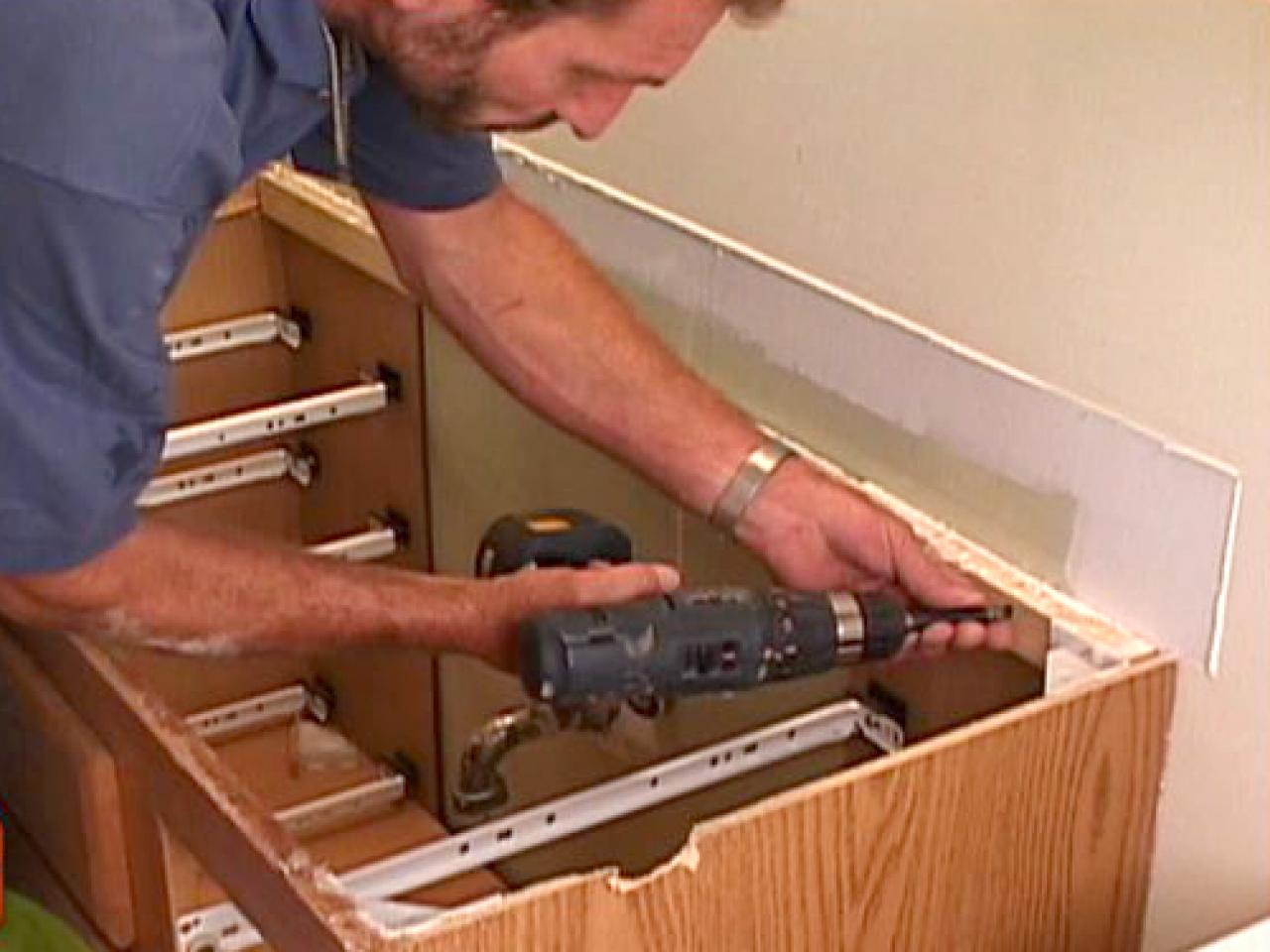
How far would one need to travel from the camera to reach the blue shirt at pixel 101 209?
84 cm

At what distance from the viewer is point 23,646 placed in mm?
1254

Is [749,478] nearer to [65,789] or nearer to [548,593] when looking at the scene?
[548,593]

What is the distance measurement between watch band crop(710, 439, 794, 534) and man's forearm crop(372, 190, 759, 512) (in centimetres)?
2

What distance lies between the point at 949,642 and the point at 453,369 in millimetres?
575

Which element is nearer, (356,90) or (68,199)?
(68,199)

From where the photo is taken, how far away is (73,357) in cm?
89

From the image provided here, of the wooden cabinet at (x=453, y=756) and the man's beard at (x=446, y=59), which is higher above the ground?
the man's beard at (x=446, y=59)

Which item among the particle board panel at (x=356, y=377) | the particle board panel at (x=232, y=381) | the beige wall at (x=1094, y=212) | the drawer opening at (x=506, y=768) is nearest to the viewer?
the beige wall at (x=1094, y=212)

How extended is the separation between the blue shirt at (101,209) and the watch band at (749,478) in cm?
35

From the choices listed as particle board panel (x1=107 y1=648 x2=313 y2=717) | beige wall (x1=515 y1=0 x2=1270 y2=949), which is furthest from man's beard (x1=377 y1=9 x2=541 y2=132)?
particle board panel (x1=107 y1=648 x2=313 y2=717)

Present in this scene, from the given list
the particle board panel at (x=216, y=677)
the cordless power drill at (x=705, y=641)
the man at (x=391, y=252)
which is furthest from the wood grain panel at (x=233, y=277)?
the cordless power drill at (x=705, y=641)

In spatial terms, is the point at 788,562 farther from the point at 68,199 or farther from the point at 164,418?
the point at 68,199

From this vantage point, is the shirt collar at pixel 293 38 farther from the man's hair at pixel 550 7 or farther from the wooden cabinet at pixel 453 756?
the wooden cabinet at pixel 453 756

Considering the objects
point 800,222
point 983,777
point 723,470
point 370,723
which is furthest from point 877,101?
point 370,723
